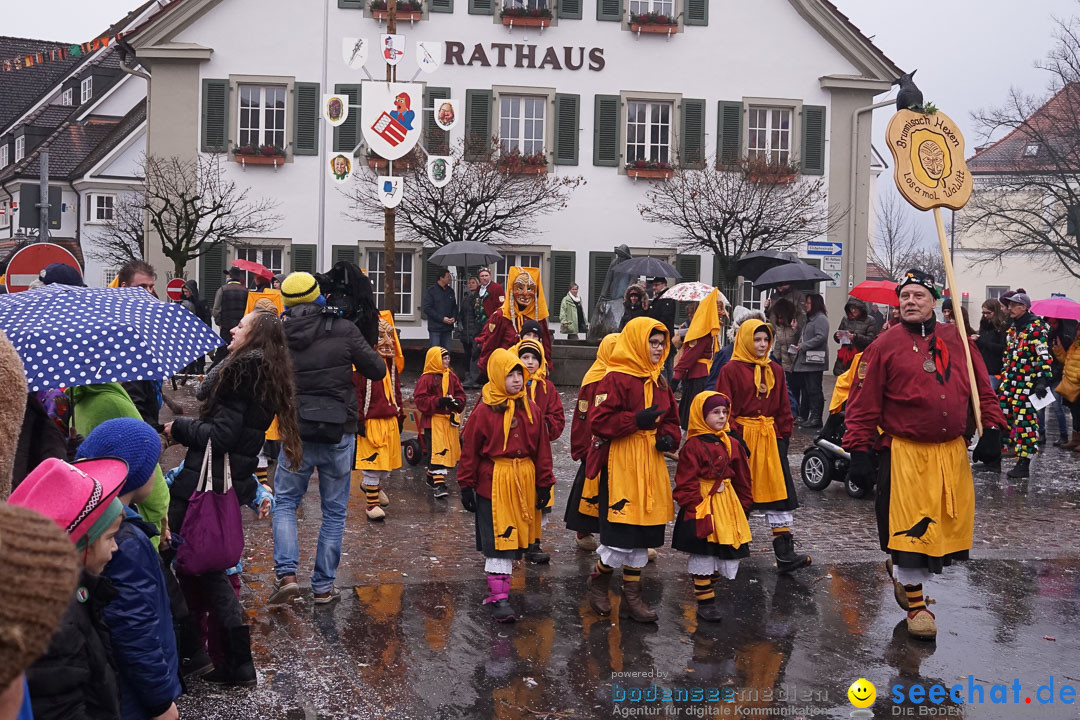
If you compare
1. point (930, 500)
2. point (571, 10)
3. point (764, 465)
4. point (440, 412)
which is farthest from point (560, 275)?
point (930, 500)

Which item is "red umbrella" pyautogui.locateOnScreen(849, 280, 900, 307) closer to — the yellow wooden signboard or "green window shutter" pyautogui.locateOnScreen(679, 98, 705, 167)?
the yellow wooden signboard

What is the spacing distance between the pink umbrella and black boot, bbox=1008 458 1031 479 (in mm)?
1825

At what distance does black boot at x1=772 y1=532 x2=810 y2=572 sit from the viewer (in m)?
7.93

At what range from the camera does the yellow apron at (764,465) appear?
7.99 metres

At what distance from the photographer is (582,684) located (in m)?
5.57

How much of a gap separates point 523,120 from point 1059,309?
51.9 ft

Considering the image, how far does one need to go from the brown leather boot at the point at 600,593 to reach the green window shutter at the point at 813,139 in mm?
21609

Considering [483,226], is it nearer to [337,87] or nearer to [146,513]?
[337,87]

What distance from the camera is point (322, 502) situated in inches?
272

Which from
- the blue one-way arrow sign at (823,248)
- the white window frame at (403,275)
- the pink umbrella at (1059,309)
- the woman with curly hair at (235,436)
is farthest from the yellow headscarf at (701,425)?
the white window frame at (403,275)

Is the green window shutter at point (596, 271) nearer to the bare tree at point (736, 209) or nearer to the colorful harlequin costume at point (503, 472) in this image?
the bare tree at point (736, 209)

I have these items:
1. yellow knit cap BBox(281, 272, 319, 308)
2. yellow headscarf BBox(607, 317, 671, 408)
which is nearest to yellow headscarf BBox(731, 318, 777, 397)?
yellow headscarf BBox(607, 317, 671, 408)

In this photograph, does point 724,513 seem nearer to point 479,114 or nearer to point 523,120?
point 479,114

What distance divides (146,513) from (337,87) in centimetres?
2257
